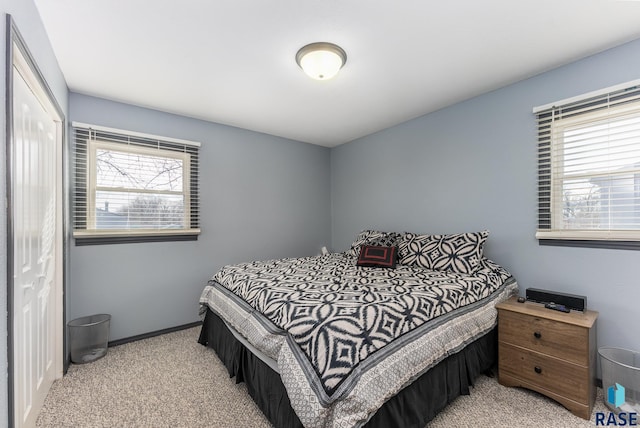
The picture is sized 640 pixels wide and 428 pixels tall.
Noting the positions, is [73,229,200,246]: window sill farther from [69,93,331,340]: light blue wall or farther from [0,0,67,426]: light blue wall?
[0,0,67,426]: light blue wall

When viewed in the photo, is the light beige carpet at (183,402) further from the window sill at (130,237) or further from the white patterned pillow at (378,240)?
the white patterned pillow at (378,240)

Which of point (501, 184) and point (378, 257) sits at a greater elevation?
point (501, 184)

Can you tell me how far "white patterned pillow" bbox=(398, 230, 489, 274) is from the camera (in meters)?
2.50

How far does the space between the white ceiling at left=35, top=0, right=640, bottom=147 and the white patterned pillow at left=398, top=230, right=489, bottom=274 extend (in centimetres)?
143

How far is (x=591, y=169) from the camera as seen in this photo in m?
2.14

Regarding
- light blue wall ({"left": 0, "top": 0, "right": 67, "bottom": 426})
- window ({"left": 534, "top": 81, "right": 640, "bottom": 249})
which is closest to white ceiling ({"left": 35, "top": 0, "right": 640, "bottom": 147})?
light blue wall ({"left": 0, "top": 0, "right": 67, "bottom": 426})

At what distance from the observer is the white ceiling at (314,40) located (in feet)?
5.40

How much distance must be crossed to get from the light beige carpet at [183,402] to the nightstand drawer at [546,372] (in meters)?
0.12

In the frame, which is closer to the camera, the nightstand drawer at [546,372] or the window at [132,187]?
the nightstand drawer at [546,372]

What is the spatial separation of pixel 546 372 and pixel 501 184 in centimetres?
155

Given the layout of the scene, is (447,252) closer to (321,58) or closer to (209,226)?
(321,58)

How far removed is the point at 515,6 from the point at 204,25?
1877 millimetres

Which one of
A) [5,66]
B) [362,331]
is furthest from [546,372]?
[5,66]

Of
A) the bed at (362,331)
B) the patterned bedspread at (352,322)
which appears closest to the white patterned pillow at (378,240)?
the bed at (362,331)
